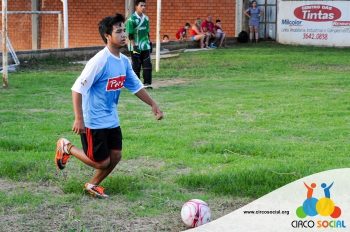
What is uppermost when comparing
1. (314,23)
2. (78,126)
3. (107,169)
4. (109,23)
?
(109,23)

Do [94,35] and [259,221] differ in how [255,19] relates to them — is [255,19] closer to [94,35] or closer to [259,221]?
[94,35]

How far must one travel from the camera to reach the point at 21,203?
22.6 ft

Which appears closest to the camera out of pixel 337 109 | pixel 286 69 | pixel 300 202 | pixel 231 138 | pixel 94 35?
pixel 300 202

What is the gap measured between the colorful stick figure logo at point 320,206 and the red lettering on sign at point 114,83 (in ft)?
7.07

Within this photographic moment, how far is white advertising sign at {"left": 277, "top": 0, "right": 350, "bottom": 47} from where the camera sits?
28.8 metres

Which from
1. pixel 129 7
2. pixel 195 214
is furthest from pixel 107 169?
pixel 129 7

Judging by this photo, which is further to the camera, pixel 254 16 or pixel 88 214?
pixel 254 16

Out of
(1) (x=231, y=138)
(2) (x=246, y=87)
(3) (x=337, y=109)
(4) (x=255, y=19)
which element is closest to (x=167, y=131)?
(1) (x=231, y=138)

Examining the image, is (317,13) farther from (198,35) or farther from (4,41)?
(4,41)

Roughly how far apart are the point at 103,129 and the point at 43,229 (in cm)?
121

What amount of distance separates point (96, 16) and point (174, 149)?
25.2m

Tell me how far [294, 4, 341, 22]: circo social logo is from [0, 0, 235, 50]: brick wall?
127 inches

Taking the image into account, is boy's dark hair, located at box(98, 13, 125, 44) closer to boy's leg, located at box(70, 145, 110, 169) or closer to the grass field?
boy's leg, located at box(70, 145, 110, 169)

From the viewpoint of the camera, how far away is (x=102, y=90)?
22.8ft
